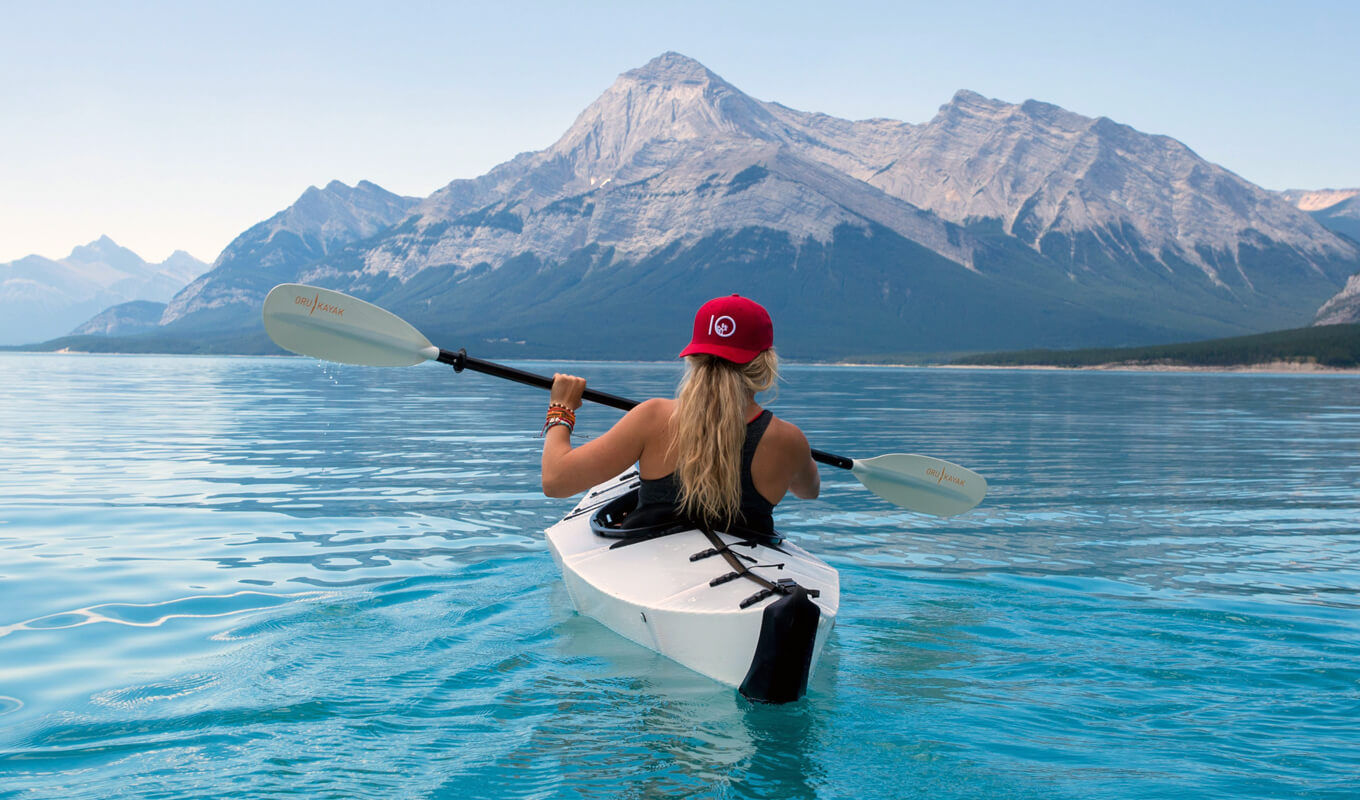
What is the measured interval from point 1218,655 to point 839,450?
52.0ft

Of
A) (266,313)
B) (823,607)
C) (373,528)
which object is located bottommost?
(373,528)

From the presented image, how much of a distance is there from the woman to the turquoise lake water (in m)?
1.20

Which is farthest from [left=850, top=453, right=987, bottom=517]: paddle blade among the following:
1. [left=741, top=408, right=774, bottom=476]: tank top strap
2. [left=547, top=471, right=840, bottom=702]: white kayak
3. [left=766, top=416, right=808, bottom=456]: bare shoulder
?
[left=741, top=408, right=774, bottom=476]: tank top strap

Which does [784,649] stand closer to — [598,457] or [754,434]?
[754,434]

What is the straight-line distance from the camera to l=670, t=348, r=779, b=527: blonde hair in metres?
5.68

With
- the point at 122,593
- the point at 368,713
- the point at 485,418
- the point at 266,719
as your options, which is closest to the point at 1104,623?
the point at 368,713

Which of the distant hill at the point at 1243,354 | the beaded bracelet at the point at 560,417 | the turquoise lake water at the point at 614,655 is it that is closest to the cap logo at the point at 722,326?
the beaded bracelet at the point at 560,417

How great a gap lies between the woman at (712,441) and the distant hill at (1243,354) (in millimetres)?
159390

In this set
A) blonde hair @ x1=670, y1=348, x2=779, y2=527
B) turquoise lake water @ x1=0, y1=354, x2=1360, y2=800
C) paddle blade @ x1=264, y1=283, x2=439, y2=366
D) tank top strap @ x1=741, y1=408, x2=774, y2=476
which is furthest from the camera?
paddle blade @ x1=264, y1=283, x2=439, y2=366

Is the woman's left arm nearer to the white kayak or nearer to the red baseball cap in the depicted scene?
the red baseball cap

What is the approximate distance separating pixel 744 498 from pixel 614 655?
1.53 metres

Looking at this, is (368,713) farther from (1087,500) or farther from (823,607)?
(1087,500)

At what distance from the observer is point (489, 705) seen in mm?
5855

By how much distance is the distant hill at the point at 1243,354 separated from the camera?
465ft
